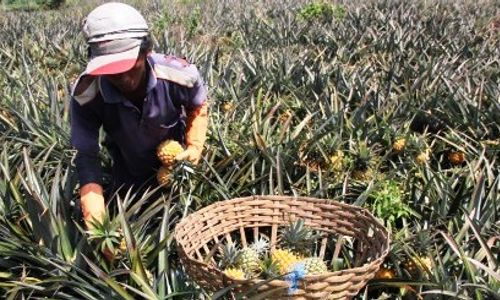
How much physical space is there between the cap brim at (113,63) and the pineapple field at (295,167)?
Result: 1.71 ft

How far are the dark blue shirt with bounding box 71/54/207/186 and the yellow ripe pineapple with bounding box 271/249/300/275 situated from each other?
2.63 feet

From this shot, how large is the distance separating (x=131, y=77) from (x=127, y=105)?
0.24 m

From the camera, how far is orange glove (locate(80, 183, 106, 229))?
230cm

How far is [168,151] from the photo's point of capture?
2.61 metres

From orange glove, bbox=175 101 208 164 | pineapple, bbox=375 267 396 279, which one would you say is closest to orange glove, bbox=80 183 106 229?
orange glove, bbox=175 101 208 164

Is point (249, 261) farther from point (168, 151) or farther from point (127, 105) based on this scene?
point (127, 105)

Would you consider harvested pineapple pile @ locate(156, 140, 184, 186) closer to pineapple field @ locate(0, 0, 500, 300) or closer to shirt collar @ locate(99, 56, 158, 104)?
pineapple field @ locate(0, 0, 500, 300)

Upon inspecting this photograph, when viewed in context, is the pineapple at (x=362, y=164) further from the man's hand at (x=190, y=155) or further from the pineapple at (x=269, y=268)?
the pineapple at (x=269, y=268)

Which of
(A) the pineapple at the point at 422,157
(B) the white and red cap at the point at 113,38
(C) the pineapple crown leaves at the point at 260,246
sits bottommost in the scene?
(A) the pineapple at the point at 422,157

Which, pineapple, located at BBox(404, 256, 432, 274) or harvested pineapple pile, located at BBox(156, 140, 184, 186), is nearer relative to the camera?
pineapple, located at BBox(404, 256, 432, 274)

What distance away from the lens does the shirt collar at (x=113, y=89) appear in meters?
2.35

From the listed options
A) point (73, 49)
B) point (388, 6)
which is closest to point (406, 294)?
point (73, 49)

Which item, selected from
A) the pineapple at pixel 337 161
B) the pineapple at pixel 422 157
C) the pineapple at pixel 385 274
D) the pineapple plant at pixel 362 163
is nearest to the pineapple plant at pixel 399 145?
the pineapple at pixel 422 157

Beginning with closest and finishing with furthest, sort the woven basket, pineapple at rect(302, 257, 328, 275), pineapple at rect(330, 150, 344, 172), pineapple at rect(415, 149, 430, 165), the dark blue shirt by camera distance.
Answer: the woven basket → pineapple at rect(302, 257, 328, 275) → the dark blue shirt → pineapple at rect(330, 150, 344, 172) → pineapple at rect(415, 149, 430, 165)
